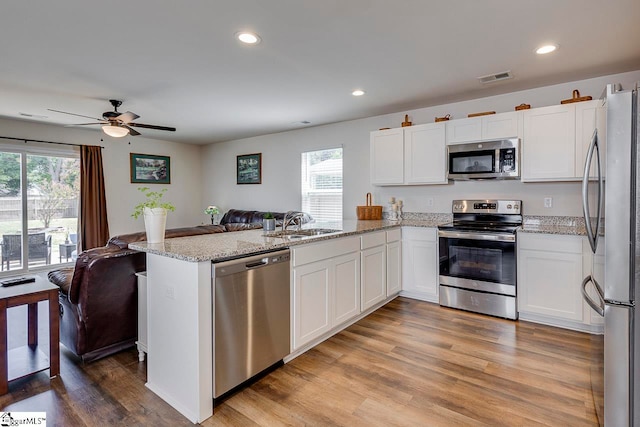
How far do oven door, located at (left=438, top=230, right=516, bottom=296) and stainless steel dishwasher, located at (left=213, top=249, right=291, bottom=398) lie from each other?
2.10 m

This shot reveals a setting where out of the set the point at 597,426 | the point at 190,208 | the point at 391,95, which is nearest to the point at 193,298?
the point at 597,426

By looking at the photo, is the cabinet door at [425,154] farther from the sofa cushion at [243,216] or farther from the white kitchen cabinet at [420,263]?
the sofa cushion at [243,216]

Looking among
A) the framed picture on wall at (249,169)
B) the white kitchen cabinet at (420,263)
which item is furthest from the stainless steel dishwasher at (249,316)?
the framed picture on wall at (249,169)

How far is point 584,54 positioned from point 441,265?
2.31 metres

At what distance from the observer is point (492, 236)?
11.0 feet

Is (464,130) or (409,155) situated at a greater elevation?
(464,130)

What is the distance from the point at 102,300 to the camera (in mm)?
2480

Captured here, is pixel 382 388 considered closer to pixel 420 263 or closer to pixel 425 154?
pixel 420 263

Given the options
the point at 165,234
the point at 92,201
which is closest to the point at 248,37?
the point at 165,234

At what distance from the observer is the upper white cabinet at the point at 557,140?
10.1 ft

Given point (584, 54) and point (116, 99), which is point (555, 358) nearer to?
point (584, 54)

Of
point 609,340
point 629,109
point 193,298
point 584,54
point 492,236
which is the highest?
point 584,54

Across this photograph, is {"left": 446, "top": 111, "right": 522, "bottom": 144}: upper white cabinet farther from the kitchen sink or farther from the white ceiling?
the kitchen sink

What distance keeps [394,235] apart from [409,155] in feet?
3.49
